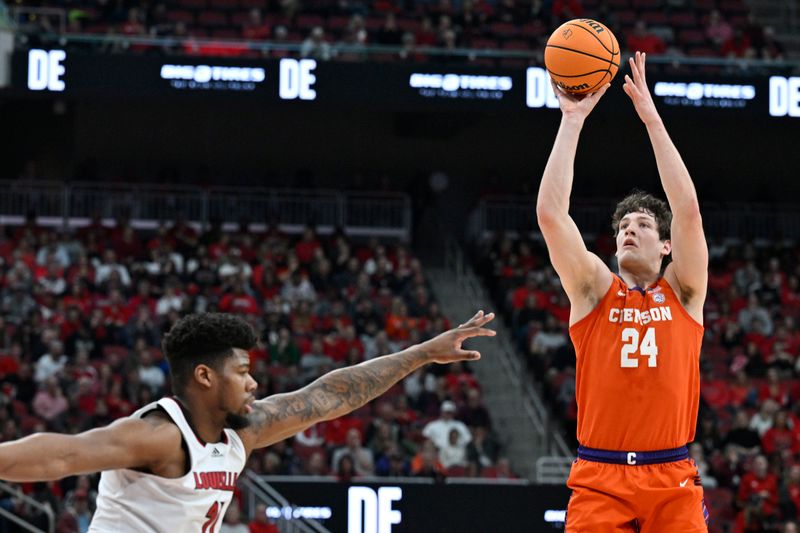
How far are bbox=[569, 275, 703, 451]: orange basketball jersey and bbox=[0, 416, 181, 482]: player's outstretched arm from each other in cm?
227

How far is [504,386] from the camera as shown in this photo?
66.1 ft

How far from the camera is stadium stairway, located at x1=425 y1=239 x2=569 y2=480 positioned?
1853 cm

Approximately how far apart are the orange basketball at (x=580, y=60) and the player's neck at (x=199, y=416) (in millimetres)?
2591

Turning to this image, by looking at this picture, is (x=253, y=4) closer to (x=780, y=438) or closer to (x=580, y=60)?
(x=780, y=438)

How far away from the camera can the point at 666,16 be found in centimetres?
2448

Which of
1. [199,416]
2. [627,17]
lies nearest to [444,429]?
[627,17]

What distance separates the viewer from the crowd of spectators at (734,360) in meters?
16.1

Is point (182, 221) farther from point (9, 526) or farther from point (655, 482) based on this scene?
point (655, 482)

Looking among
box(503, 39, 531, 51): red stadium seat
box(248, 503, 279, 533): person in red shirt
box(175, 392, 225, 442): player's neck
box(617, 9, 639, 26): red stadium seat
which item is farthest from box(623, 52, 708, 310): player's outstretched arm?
box(617, 9, 639, 26): red stadium seat

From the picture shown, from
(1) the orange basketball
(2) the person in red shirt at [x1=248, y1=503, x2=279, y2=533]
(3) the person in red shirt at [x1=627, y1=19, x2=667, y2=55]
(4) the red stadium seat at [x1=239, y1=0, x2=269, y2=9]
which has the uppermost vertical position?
(4) the red stadium seat at [x1=239, y1=0, x2=269, y2=9]

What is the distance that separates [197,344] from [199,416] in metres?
0.25

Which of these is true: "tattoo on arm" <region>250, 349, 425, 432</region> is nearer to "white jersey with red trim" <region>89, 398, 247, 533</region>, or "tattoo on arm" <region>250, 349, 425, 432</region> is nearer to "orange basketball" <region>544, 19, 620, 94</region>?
"white jersey with red trim" <region>89, 398, 247, 533</region>

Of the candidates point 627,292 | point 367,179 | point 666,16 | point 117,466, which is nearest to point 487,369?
point 367,179

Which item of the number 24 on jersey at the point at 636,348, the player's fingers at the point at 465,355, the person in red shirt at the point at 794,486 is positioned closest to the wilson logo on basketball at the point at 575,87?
the number 24 on jersey at the point at 636,348
